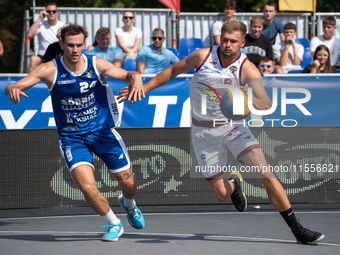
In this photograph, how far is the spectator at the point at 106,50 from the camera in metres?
10.6

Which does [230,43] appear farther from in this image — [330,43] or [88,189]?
[330,43]

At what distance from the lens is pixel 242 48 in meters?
10.7

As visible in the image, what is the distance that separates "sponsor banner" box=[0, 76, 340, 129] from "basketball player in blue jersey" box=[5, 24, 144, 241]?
2.71m

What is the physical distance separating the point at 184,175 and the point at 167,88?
1.60 m

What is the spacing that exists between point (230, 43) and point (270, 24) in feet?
22.8

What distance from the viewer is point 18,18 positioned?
1025 inches

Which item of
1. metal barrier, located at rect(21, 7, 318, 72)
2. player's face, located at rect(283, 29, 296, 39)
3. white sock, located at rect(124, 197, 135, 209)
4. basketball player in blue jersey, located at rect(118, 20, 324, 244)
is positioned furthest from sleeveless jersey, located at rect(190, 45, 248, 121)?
metal barrier, located at rect(21, 7, 318, 72)

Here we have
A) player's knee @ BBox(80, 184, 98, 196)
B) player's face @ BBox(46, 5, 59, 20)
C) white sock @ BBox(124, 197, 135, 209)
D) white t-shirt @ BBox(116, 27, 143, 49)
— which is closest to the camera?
player's knee @ BBox(80, 184, 98, 196)

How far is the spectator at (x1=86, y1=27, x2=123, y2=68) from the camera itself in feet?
34.7

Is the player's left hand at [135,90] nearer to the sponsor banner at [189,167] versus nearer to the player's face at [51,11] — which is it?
the sponsor banner at [189,167]

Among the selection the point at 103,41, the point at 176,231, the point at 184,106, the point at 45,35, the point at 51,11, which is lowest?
the point at 176,231

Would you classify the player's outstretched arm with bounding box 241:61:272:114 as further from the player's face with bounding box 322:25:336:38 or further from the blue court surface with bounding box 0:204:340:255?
the player's face with bounding box 322:25:336:38

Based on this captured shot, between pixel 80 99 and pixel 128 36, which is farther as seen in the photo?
pixel 128 36

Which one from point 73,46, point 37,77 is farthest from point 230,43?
point 37,77
